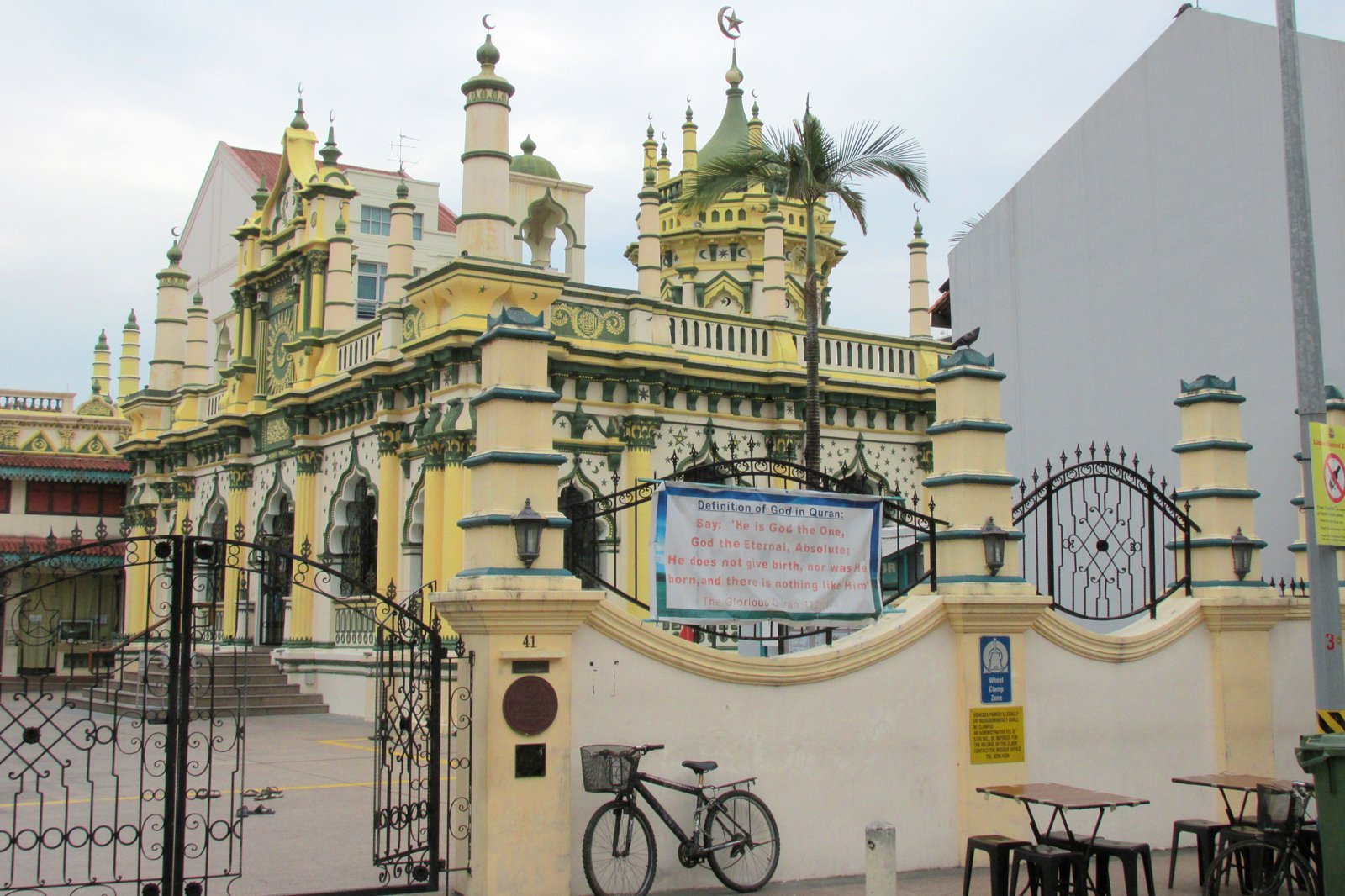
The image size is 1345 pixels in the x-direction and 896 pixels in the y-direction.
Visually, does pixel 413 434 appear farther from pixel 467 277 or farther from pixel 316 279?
pixel 316 279

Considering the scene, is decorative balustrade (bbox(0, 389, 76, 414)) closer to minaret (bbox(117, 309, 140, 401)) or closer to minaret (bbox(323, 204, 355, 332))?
minaret (bbox(117, 309, 140, 401))

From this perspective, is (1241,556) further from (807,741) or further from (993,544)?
(807,741)

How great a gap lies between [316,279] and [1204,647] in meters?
19.1

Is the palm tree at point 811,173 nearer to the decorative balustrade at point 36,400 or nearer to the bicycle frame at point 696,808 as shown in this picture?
the bicycle frame at point 696,808

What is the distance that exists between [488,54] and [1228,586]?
13.1 meters

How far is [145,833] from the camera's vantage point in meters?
12.4

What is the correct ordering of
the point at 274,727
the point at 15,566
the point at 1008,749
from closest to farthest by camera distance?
the point at 15,566 < the point at 1008,749 < the point at 274,727

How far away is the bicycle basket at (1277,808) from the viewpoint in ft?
32.3

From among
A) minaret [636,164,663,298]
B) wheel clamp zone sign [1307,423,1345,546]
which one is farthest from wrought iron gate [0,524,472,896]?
minaret [636,164,663,298]

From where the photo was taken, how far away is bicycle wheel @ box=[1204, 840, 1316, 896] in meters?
9.61

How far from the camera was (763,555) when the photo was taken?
414 inches

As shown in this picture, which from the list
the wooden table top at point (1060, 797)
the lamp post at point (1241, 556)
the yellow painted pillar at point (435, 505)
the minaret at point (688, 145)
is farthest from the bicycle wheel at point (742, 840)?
the minaret at point (688, 145)

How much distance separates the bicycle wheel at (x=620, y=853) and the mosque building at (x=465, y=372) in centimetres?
730

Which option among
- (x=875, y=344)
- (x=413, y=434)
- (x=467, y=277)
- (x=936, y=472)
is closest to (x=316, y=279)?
(x=413, y=434)
